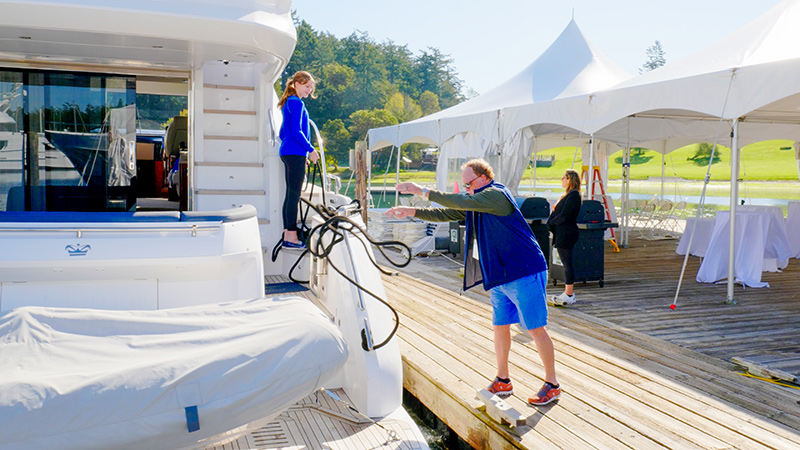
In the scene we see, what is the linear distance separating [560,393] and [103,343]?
9.03 ft

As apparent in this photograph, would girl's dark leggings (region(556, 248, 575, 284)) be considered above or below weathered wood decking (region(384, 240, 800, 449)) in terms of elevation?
above

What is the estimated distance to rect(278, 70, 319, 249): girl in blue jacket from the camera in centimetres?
503

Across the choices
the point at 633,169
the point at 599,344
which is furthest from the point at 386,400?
the point at 633,169

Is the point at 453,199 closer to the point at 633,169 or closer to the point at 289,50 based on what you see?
the point at 289,50

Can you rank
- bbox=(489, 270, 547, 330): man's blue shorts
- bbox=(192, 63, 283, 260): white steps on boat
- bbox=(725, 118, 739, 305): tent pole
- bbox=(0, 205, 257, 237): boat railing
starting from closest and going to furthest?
bbox=(0, 205, 257, 237): boat railing < bbox=(489, 270, 547, 330): man's blue shorts < bbox=(192, 63, 283, 260): white steps on boat < bbox=(725, 118, 739, 305): tent pole

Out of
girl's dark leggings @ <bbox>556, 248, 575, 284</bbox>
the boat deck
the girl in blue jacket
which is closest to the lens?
the boat deck

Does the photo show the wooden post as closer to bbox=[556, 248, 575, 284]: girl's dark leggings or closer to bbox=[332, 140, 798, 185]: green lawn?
bbox=[556, 248, 575, 284]: girl's dark leggings

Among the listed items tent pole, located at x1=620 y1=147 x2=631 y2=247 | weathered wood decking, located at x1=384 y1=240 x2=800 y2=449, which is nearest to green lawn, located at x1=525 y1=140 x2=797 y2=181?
tent pole, located at x1=620 y1=147 x2=631 y2=247

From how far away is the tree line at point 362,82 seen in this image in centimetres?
6016

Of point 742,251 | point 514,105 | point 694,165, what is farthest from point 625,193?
point 694,165

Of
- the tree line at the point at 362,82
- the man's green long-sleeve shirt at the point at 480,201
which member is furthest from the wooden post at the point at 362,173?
the tree line at the point at 362,82

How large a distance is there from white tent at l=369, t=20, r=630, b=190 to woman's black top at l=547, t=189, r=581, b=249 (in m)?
3.44

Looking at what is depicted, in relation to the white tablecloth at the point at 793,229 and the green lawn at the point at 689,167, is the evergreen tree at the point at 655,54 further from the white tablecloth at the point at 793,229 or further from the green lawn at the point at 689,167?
the white tablecloth at the point at 793,229

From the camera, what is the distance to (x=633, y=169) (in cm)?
8500
